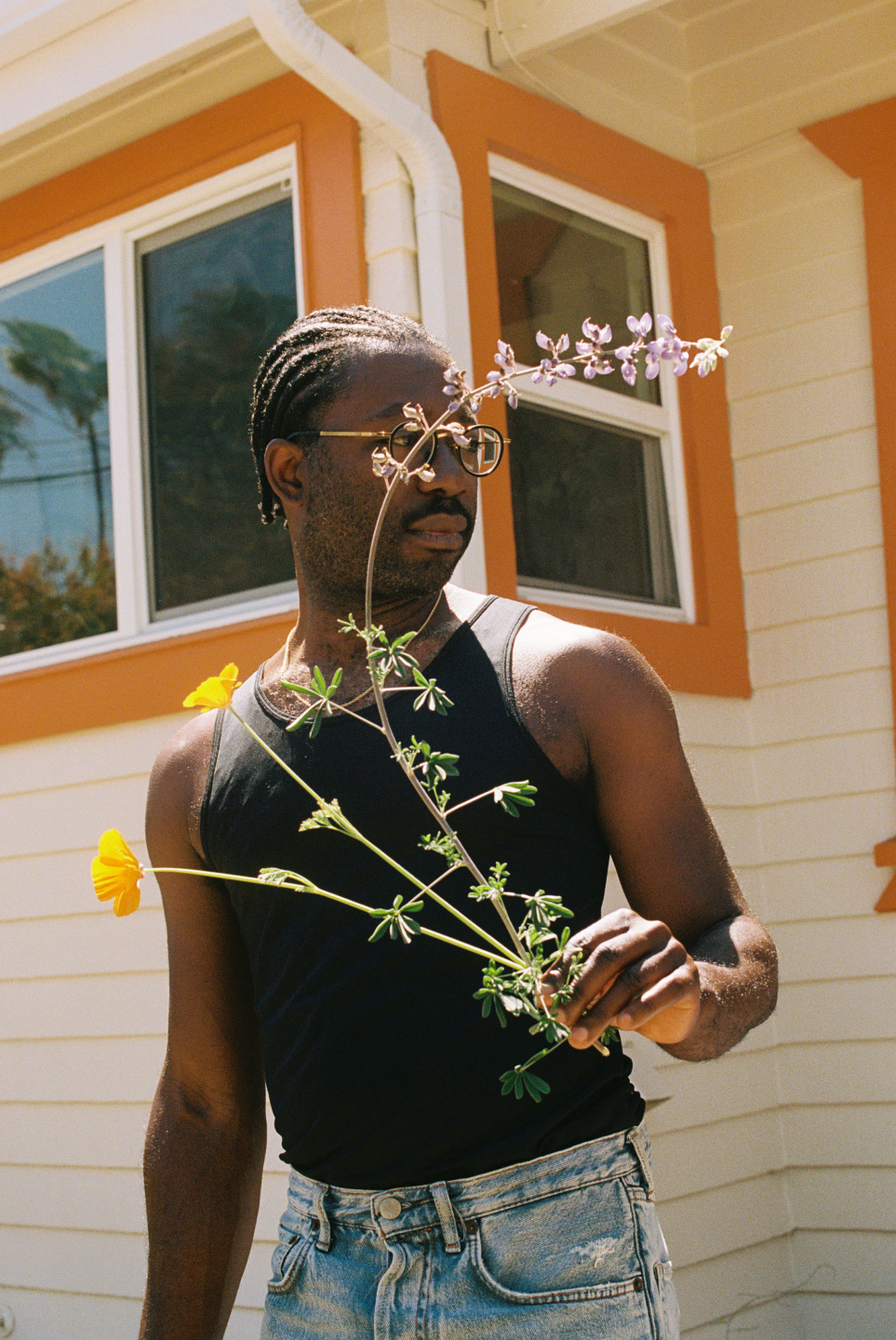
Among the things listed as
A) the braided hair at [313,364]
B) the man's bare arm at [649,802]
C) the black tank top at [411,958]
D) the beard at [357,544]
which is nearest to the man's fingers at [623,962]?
the man's bare arm at [649,802]

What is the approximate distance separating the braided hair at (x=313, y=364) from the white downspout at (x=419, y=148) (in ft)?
4.37

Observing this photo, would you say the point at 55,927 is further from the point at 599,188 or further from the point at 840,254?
the point at 840,254

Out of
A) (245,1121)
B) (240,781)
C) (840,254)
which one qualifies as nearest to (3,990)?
(245,1121)

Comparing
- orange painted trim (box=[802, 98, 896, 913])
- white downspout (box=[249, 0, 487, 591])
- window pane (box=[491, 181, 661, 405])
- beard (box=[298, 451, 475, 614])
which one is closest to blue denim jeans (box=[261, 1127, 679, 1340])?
beard (box=[298, 451, 475, 614])

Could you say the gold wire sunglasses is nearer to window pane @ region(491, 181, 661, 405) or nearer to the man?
the man

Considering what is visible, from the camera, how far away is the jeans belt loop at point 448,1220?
156 centimetres

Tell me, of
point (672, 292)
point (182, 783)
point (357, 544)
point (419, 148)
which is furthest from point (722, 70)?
point (182, 783)

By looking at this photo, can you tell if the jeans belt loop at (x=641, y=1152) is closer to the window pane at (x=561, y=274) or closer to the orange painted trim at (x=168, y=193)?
the orange painted trim at (x=168, y=193)

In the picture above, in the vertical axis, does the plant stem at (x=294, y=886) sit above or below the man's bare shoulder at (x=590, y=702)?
below

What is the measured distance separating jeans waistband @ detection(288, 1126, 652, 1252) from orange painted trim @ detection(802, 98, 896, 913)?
263 centimetres

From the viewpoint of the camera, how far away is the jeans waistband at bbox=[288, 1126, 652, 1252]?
1.55m

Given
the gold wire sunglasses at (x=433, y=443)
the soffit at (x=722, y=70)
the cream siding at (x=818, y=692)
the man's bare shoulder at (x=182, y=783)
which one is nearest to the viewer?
the gold wire sunglasses at (x=433, y=443)

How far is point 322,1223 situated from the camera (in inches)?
66.2

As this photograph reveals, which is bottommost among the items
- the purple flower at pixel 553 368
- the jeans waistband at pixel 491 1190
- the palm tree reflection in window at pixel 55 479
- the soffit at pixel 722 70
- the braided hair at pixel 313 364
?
the jeans waistband at pixel 491 1190
